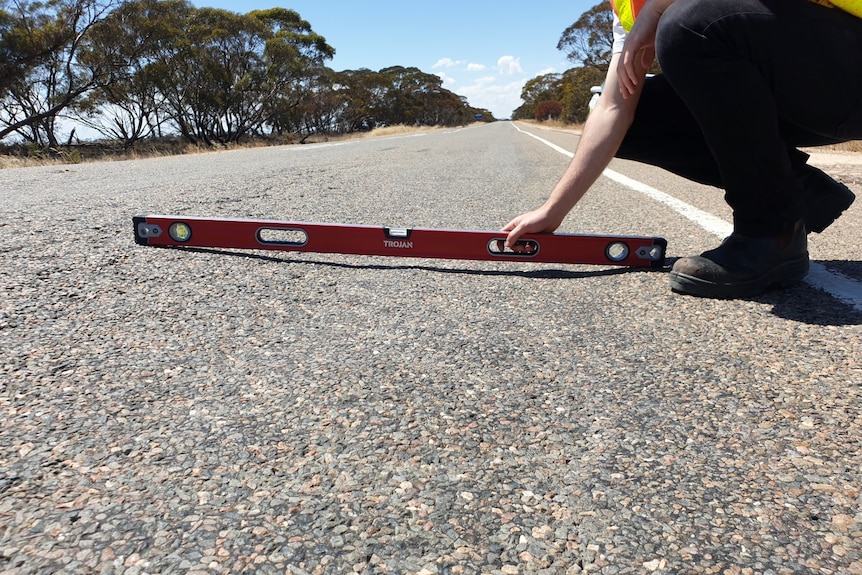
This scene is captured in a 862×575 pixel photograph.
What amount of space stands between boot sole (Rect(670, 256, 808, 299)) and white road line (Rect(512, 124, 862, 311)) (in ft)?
0.37

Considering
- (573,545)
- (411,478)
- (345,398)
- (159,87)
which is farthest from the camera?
(159,87)

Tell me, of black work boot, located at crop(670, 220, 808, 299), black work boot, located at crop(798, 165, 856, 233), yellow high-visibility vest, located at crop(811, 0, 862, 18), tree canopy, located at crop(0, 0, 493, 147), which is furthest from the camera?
tree canopy, located at crop(0, 0, 493, 147)

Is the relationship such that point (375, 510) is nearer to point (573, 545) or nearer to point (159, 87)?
point (573, 545)

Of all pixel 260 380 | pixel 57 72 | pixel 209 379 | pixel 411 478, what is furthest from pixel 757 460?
pixel 57 72

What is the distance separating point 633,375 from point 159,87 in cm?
2631

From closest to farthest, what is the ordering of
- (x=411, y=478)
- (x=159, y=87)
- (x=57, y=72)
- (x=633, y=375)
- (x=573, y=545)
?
(x=573, y=545) → (x=411, y=478) → (x=633, y=375) → (x=57, y=72) → (x=159, y=87)

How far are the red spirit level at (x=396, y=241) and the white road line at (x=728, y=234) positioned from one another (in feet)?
1.73

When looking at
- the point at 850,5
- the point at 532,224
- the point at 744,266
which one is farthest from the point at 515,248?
the point at 850,5

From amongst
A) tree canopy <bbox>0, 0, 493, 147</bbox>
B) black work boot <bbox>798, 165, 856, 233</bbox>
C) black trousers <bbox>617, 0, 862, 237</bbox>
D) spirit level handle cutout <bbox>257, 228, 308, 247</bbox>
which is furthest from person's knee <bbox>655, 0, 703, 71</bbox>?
tree canopy <bbox>0, 0, 493, 147</bbox>

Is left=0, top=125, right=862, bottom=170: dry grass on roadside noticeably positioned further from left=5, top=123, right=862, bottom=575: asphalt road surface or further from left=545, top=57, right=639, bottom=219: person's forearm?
left=545, top=57, right=639, bottom=219: person's forearm

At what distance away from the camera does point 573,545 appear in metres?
0.85

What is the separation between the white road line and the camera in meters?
1.90

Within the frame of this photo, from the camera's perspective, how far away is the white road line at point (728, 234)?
190 centimetres

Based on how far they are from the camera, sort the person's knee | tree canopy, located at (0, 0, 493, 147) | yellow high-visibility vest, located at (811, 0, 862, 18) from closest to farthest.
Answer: yellow high-visibility vest, located at (811, 0, 862, 18)
the person's knee
tree canopy, located at (0, 0, 493, 147)
